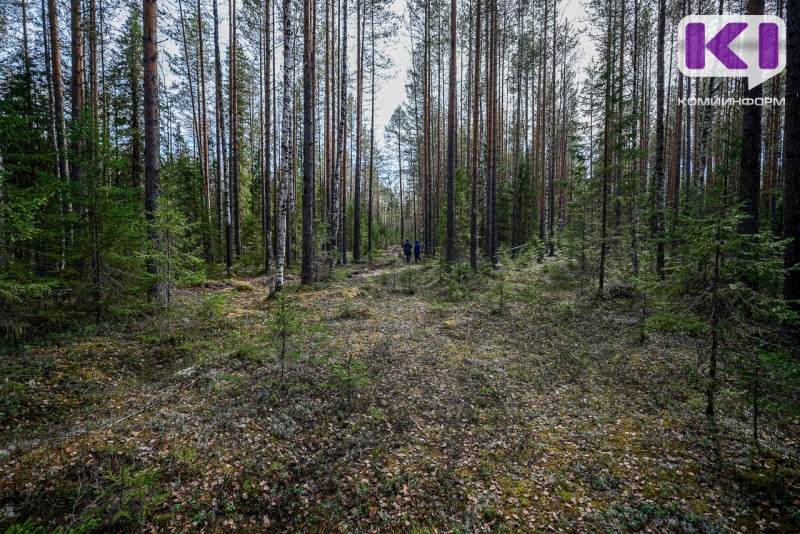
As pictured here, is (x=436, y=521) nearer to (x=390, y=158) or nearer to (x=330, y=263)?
(x=330, y=263)

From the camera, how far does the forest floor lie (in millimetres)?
3461

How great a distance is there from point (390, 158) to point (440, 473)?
38.0m

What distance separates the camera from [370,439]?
15.6 feet

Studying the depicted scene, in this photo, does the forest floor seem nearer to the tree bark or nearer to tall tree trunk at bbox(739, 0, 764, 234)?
the tree bark

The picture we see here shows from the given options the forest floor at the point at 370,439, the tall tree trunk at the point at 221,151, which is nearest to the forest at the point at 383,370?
the forest floor at the point at 370,439

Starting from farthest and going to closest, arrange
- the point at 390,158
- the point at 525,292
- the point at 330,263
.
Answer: the point at 390,158, the point at 330,263, the point at 525,292

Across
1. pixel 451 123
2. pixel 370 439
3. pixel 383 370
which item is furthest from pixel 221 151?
pixel 370 439

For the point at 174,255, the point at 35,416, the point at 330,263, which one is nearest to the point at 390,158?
the point at 330,263

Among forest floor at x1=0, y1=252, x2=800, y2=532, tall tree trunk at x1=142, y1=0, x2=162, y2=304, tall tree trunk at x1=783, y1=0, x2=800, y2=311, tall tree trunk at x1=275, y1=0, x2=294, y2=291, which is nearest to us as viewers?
forest floor at x1=0, y1=252, x2=800, y2=532

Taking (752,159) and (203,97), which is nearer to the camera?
(752,159)

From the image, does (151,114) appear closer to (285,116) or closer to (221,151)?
(285,116)

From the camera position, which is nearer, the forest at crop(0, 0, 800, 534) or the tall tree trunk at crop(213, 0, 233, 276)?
the forest at crop(0, 0, 800, 534)

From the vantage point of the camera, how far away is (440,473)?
4191mm

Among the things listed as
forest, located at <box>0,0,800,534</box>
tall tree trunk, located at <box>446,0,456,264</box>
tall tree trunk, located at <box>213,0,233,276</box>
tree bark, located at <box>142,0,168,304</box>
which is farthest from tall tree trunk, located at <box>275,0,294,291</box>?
tall tree trunk, located at <box>446,0,456,264</box>
